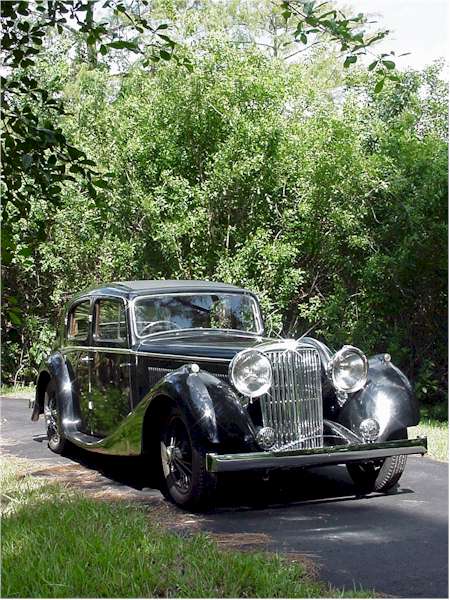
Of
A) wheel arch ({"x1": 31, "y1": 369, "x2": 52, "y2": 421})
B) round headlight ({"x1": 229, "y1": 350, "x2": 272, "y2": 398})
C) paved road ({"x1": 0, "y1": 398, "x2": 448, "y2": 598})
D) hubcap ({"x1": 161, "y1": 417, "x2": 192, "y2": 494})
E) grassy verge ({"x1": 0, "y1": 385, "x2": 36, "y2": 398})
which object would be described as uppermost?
round headlight ({"x1": 229, "y1": 350, "x2": 272, "y2": 398})

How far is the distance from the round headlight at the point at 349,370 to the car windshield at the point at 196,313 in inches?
47.5

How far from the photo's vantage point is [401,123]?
1085 centimetres

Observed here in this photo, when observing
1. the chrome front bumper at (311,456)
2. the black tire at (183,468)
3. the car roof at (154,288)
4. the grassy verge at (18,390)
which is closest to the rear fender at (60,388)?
the car roof at (154,288)

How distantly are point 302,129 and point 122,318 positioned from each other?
5.73 m

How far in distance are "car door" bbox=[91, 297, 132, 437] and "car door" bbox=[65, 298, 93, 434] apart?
0.10 meters

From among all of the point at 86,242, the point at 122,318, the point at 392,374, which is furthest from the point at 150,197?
the point at 392,374

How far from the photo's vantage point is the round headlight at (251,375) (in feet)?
16.3

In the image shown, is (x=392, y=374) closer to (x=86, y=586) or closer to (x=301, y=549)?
(x=301, y=549)

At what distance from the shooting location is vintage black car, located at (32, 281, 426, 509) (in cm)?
479

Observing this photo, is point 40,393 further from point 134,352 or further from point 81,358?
point 134,352

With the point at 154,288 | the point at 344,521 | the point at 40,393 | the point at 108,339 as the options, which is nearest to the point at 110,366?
the point at 108,339

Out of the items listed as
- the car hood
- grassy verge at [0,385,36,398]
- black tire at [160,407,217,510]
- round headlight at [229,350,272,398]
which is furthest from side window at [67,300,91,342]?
grassy verge at [0,385,36,398]

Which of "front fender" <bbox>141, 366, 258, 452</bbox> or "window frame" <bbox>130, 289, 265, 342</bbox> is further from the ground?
"window frame" <bbox>130, 289, 265, 342</bbox>

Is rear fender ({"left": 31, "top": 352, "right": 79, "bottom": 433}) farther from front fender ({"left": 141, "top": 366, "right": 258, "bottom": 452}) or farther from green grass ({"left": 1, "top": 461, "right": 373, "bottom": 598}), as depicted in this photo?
green grass ({"left": 1, "top": 461, "right": 373, "bottom": 598})
